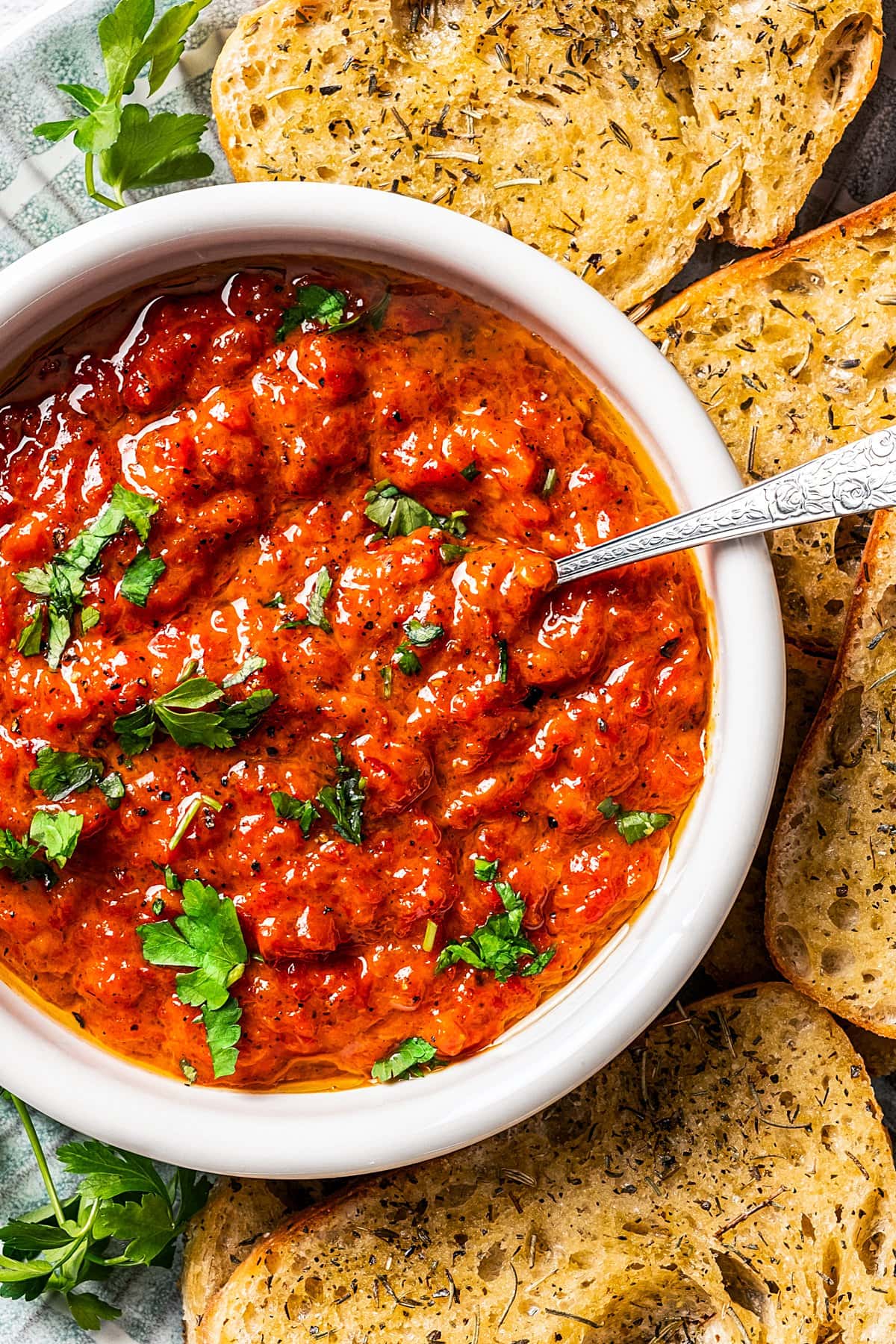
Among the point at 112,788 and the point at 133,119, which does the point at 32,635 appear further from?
the point at 133,119

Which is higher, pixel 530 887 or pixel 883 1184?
pixel 530 887

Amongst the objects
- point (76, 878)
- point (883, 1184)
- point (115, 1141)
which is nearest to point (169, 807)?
point (76, 878)

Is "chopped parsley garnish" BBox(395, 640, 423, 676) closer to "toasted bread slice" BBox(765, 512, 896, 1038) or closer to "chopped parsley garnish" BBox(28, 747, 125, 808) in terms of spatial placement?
"chopped parsley garnish" BBox(28, 747, 125, 808)

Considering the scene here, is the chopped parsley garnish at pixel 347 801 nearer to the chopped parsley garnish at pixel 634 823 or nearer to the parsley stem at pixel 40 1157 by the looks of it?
the chopped parsley garnish at pixel 634 823

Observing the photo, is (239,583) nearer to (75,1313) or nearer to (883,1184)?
(75,1313)

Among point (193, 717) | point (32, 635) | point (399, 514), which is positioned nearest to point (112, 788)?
point (193, 717)

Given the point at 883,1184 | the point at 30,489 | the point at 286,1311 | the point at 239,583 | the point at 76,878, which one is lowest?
the point at 883,1184

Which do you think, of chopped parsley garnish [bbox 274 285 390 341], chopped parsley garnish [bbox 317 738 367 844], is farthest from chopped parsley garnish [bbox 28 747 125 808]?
chopped parsley garnish [bbox 274 285 390 341]

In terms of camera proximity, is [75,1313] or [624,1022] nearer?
[624,1022]
